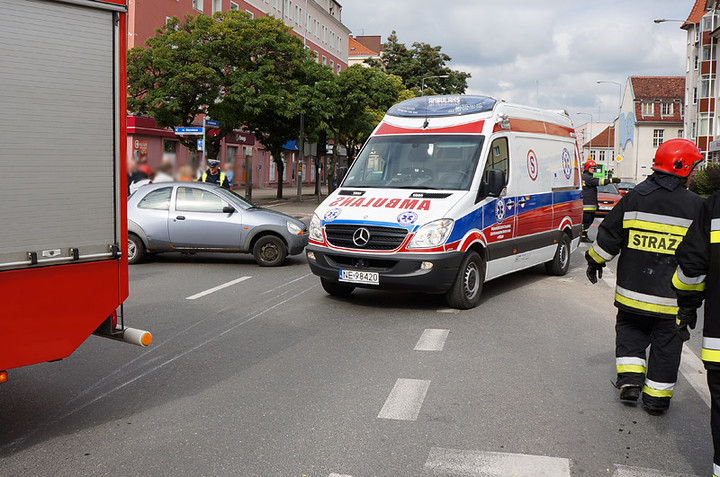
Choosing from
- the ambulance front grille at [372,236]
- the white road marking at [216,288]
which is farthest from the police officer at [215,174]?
the ambulance front grille at [372,236]

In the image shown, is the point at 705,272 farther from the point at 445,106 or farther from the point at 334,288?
the point at 445,106

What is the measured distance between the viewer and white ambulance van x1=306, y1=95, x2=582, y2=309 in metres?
8.35

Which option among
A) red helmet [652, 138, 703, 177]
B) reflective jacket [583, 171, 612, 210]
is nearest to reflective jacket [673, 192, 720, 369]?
red helmet [652, 138, 703, 177]

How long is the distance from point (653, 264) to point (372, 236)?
384cm

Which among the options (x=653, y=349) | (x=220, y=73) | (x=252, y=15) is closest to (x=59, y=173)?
(x=653, y=349)

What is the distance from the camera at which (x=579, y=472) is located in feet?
13.1

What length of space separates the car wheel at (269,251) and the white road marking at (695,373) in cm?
721

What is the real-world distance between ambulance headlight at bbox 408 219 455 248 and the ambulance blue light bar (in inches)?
83.7

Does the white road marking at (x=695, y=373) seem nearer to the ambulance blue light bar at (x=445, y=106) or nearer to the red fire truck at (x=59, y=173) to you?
the ambulance blue light bar at (x=445, y=106)

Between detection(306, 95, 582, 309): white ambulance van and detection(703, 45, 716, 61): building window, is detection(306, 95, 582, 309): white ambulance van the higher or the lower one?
the lower one

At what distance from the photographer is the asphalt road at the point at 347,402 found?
163 inches

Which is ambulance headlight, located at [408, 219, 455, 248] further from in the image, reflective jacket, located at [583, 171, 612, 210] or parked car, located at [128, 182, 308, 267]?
reflective jacket, located at [583, 171, 612, 210]

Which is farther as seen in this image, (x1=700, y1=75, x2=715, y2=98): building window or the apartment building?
(x1=700, y1=75, x2=715, y2=98): building window

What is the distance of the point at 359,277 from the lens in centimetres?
854
